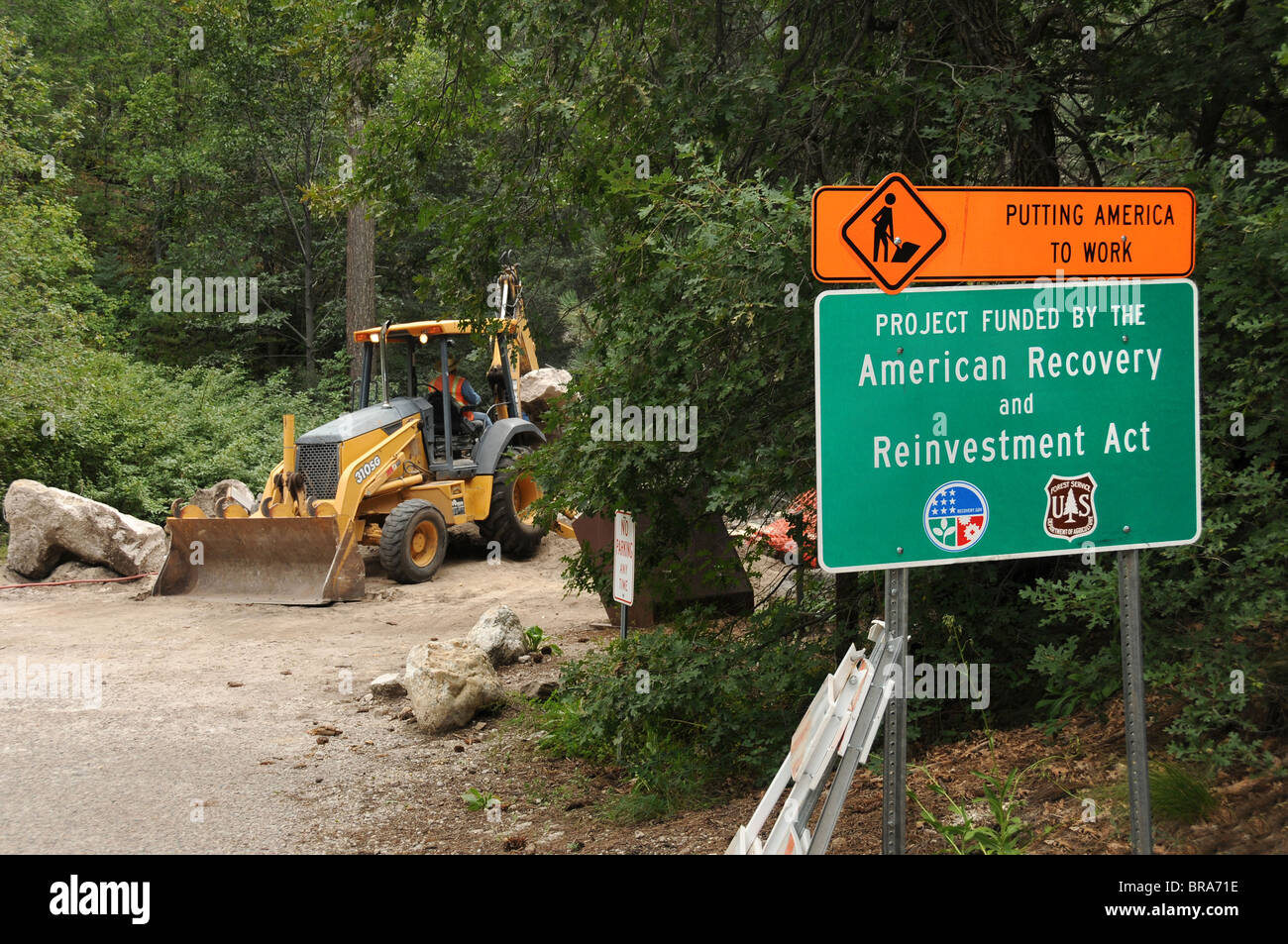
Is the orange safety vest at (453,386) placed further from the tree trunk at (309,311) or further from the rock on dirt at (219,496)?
the tree trunk at (309,311)

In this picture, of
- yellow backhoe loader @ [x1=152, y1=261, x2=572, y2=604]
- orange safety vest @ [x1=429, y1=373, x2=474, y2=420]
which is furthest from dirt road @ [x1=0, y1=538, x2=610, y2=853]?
orange safety vest @ [x1=429, y1=373, x2=474, y2=420]

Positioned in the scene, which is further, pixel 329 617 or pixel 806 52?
pixel 329 617

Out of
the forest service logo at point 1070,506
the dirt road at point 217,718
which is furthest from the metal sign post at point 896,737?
the dirt road at point 217,718

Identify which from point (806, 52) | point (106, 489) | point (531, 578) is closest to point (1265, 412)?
point (806, 52)

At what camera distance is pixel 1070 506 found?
2.99 meters

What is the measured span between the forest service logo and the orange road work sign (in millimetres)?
601

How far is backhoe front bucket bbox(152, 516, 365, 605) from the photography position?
1134 cm

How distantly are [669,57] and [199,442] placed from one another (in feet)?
46.6

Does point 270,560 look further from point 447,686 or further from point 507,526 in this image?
point 447,686

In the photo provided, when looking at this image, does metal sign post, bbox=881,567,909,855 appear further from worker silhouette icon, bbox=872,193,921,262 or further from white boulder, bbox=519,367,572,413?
white boulder, bbox=519,367,572,413

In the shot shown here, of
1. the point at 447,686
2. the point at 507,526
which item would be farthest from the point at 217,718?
the point at 507,526

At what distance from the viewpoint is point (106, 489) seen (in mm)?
16266

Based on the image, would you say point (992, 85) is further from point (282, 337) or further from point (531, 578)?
point (282, 337)

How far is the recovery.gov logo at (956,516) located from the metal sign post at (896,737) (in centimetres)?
13
